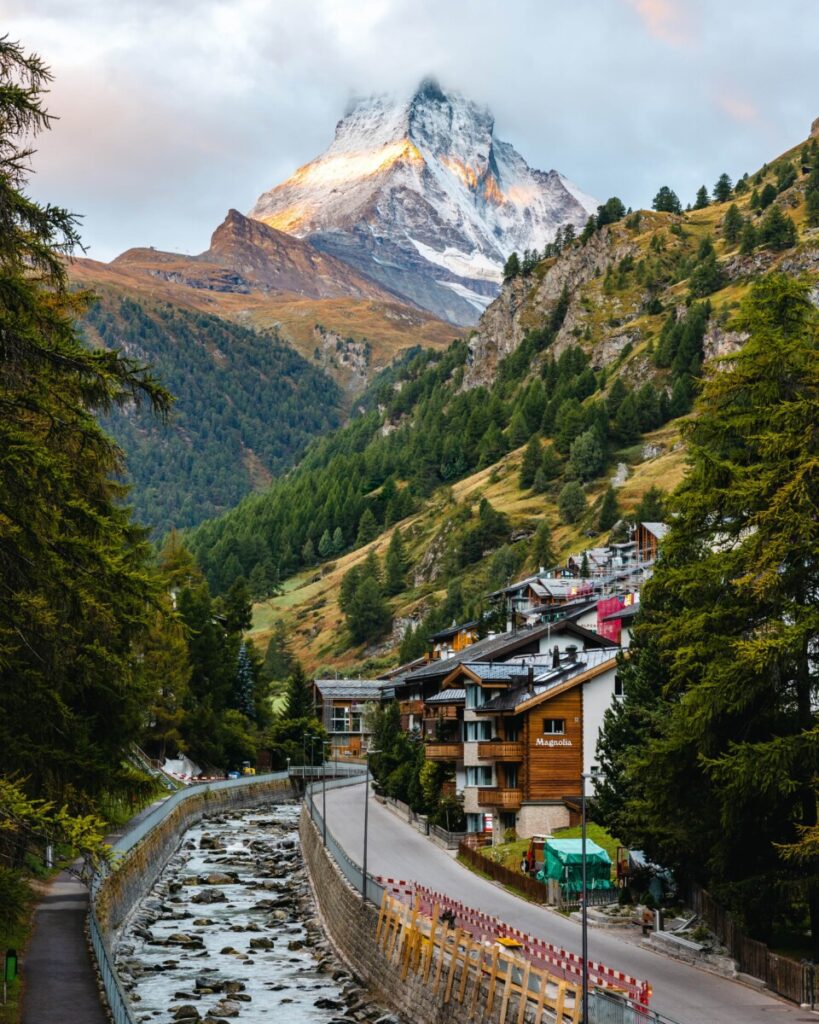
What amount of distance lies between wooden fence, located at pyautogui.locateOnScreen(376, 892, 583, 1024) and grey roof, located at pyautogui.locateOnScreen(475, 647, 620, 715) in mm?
27695

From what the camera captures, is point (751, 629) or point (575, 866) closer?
point (751, 629)

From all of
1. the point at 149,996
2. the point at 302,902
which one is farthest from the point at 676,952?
the point at 302,902

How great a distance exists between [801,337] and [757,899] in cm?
1536

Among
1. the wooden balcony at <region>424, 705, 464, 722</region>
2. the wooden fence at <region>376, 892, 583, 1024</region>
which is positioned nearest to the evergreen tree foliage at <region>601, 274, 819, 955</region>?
the wooden fence at <region>376, 892, 583, 1024</region>

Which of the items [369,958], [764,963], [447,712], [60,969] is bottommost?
[369,958]

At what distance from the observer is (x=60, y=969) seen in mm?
37125

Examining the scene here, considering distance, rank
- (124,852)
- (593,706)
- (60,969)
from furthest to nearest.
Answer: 1. (593,706)
2. (124,852)
3. (60,969)

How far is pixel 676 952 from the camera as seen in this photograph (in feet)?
132

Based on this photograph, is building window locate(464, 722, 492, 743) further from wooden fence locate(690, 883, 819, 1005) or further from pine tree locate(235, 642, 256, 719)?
pine tree locate(235, 642, 256, 719)

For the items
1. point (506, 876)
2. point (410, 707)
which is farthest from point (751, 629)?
point (410, 707)

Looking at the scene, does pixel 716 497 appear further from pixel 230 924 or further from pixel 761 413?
pixel 230 924

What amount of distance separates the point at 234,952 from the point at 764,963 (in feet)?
87.0

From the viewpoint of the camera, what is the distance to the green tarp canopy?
50969mm

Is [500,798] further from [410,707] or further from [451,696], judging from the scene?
[410,707]
